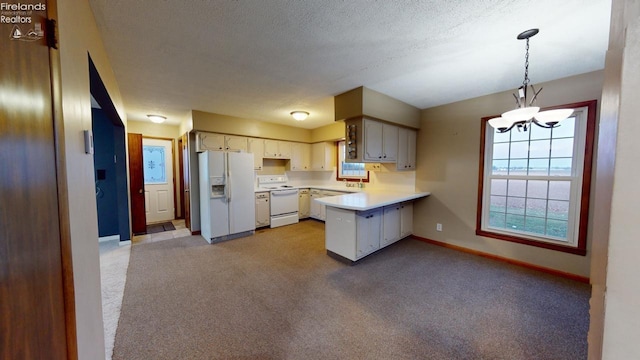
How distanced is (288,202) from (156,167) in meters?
3.20

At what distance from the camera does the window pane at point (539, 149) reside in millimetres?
2953

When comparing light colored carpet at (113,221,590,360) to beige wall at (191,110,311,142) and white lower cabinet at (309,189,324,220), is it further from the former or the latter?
beige wall at (191,110,311,142)

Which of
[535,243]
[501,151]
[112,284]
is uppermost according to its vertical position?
[501,151]

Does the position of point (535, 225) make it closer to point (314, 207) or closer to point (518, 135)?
point (518, 135)

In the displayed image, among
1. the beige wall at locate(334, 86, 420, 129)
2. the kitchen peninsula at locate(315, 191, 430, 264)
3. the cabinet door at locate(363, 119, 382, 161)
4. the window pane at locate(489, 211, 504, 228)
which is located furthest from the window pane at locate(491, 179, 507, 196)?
the cabinet door at locate(363, 119, 382, 161)

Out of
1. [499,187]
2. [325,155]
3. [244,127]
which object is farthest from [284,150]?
[499,187]

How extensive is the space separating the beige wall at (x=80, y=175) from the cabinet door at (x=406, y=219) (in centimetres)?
368

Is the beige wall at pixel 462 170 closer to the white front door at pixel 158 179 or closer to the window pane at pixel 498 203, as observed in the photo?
the window pane at pixel 498 203

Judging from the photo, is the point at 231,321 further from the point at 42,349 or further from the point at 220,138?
the point at 220,138

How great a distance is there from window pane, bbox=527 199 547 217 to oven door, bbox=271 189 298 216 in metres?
3.99

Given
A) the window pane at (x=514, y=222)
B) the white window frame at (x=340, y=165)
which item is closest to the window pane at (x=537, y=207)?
the window pane at (x=514, y=222)

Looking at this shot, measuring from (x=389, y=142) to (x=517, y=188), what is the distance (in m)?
1.80

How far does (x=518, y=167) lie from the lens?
3.16 meters

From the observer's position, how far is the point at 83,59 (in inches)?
53.2
